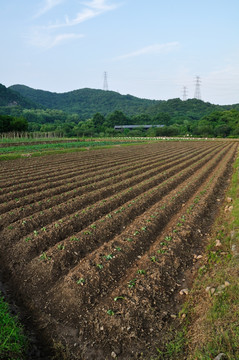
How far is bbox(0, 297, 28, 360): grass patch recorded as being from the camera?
404 cm

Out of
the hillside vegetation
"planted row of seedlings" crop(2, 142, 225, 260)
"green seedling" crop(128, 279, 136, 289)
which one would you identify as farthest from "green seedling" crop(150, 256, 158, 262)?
the hillside vegetation

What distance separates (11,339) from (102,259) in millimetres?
2839

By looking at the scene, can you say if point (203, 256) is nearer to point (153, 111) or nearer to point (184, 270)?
point (184, 270)

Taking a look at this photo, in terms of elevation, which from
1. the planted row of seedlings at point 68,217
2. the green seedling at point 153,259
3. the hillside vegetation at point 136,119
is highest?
the hillside vegetation at point 136,119

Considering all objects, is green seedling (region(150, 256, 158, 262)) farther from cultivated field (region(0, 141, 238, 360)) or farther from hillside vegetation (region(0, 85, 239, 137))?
hillside vegetation (region(0, 85, 239, 137))

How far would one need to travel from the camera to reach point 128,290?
218 inches

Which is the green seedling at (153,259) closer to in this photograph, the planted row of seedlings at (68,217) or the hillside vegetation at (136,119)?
the planted row of seedlings at (68,217)

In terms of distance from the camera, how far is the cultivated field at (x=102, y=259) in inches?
183

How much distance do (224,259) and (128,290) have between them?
→ 3.10m

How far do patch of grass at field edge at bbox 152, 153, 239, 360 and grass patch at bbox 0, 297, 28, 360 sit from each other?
7.86 feet

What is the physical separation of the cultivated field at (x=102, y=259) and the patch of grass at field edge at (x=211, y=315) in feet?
Result: 1.03

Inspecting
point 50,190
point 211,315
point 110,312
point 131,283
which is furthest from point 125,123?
point 211,315

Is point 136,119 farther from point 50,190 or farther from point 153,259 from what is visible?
point 153,259

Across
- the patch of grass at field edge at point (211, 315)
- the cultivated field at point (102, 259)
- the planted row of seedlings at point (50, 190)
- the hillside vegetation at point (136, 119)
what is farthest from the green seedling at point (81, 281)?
the hillside vegetation at point (136, 119)
